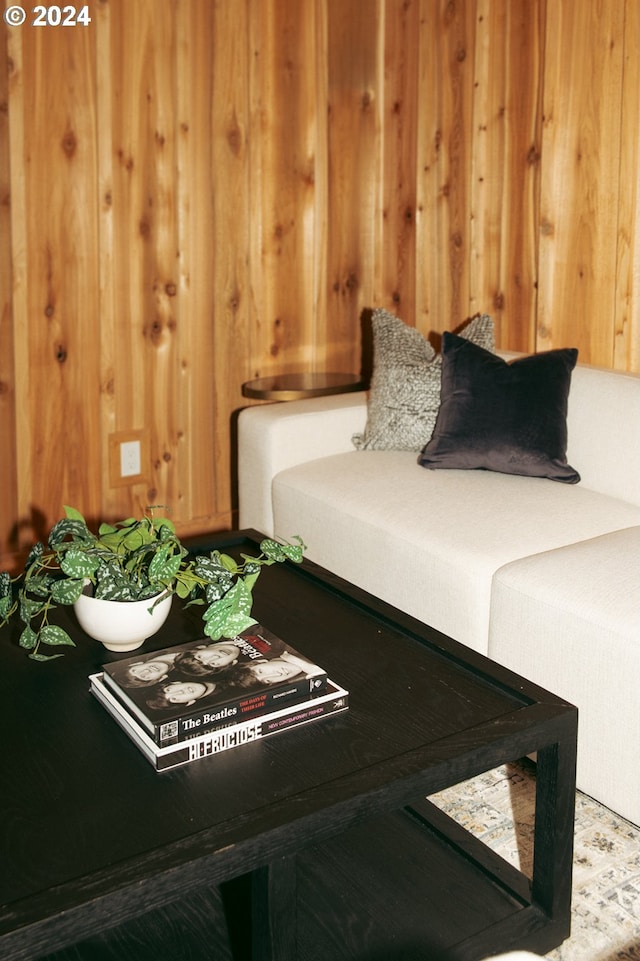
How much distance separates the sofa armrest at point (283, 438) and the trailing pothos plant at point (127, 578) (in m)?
1.14

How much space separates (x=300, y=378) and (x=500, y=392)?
1.05 metres

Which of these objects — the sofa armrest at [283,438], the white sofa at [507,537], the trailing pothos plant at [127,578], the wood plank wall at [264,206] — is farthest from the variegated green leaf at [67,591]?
the wood plank wall at [264,206]

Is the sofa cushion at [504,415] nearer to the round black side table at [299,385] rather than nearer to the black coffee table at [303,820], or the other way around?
the round black side table at [299,385]

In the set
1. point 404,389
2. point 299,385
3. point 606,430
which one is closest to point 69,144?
point 299,385

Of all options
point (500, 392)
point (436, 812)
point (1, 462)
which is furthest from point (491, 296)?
point (436, 812)

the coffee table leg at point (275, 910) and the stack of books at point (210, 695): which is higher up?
the stack of books at point (210, 695)

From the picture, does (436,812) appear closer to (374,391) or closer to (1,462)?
(374,391)

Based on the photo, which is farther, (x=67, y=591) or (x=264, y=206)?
(x=264, y=206)

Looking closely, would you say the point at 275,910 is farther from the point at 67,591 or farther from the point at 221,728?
the point at 67,591

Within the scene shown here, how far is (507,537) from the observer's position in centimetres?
222

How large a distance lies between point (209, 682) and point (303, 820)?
1.00 feet

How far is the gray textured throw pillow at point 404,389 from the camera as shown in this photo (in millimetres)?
2811

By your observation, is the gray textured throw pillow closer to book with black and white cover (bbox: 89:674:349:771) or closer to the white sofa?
the white sofa

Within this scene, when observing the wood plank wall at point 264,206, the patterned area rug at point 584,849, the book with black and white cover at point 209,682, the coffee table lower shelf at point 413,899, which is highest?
the wood plank wall at point 264,206
